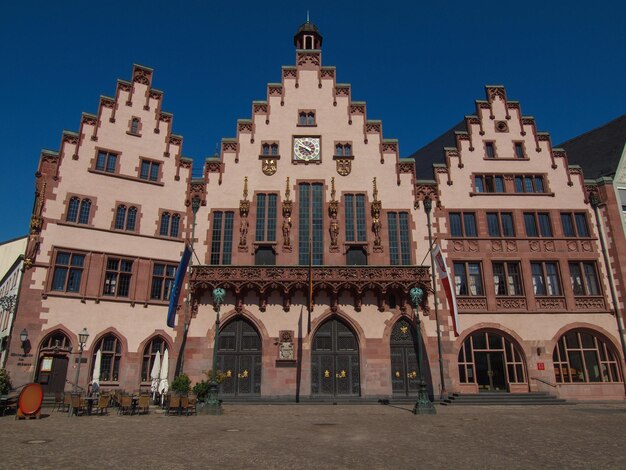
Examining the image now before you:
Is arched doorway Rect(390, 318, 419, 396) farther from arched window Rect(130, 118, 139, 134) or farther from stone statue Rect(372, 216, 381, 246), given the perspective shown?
arched window Rect(130, 118, 139, 134)

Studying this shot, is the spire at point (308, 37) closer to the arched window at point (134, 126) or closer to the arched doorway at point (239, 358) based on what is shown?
the arched window at point (134, 126)

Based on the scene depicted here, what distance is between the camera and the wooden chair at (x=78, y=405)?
19406 millimetres

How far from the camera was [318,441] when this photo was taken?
43.2 ft

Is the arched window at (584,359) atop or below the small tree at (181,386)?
atop

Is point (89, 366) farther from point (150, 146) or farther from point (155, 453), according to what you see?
point (155, 453)

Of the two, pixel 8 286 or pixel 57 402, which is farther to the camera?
pixel 8 286

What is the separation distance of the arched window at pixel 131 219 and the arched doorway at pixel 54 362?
24.3ft

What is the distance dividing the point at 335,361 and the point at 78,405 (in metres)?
14.7

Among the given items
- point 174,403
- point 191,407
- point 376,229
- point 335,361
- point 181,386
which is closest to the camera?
point 174,403

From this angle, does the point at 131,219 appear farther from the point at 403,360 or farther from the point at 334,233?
the point at 403,360

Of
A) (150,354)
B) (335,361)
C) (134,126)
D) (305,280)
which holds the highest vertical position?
(134,126)

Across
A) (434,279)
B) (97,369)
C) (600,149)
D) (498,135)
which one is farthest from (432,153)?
(97,369)

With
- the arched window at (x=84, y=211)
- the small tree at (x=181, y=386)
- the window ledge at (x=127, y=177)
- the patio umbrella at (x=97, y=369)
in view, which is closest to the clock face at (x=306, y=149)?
the window ledge at (x=127, y=177)

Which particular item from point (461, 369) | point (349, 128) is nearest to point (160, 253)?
point (349, 128)
